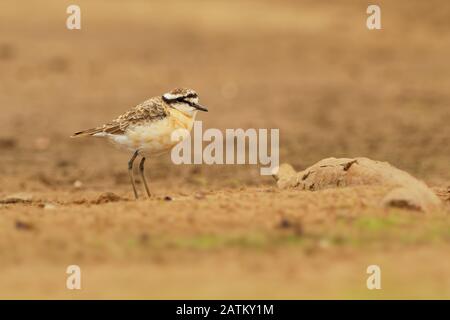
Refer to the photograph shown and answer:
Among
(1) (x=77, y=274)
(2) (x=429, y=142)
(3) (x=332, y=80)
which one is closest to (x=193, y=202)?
(1) (x=77, y=274)

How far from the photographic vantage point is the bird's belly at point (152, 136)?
9.85 m

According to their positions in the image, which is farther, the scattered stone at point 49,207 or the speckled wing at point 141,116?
the speckled wing at point 141,116

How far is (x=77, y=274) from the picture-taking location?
713 centimetres

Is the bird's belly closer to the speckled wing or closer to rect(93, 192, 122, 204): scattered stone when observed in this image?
the speckled wing

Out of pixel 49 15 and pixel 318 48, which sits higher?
pixel 49 15

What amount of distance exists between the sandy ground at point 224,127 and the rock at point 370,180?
0.52 ft

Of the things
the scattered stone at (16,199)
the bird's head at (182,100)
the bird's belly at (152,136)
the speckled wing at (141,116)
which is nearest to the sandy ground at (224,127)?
the scattered stone at (16,199)

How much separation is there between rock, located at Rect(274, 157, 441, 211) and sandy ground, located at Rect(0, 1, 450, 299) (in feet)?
0.52

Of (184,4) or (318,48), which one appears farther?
(184,4)

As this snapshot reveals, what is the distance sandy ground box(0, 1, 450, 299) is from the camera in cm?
725

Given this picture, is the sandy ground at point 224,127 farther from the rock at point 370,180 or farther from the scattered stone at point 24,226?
the rock at point 370,180

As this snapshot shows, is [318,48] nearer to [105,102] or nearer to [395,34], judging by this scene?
[395,34]
